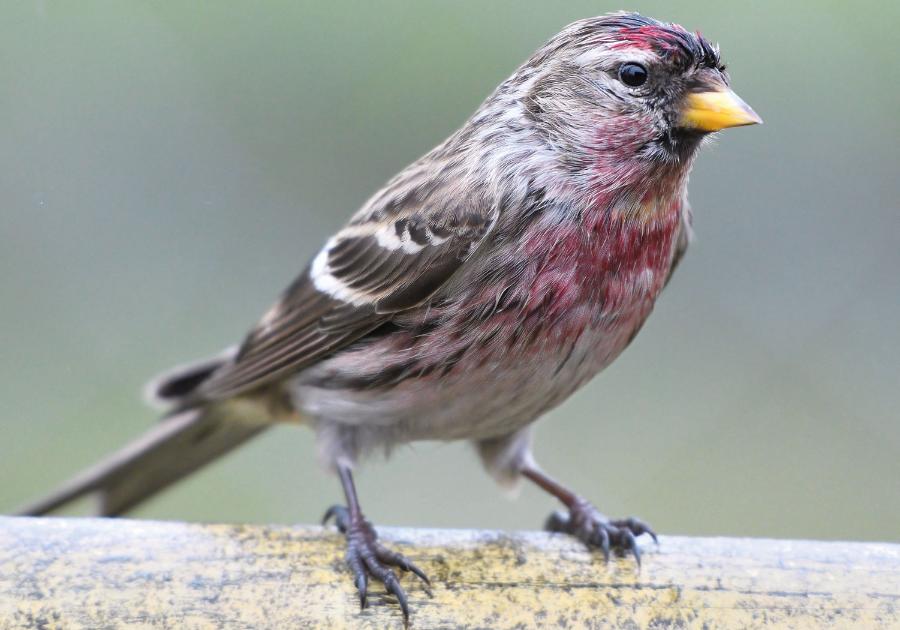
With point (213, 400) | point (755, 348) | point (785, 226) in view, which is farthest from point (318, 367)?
point (785, 226)

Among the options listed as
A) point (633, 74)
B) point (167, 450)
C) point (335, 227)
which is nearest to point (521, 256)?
point (633, 74)

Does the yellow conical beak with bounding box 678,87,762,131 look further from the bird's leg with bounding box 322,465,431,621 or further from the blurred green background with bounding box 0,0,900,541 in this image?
the blurred green background with bounding box 0,0,900,541

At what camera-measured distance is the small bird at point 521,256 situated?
2.34 metres

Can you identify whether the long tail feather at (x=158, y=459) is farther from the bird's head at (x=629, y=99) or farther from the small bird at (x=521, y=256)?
the bird's head at (x=629, y=99)

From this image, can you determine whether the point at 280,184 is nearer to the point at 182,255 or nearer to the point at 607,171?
the point at 182,255

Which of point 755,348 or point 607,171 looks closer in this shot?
point 607,171

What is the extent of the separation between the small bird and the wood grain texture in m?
0.08

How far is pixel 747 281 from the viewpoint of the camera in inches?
151

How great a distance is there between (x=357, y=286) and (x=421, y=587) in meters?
0.68

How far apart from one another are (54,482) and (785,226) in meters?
2.26

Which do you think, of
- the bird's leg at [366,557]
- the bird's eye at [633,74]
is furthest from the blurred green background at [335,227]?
the bird's eye at [633,74]

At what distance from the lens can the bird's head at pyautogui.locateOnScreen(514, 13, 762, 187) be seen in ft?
7.54

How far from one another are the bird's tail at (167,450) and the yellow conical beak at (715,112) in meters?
1.31

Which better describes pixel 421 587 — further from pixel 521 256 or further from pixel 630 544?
pixel 521 256
